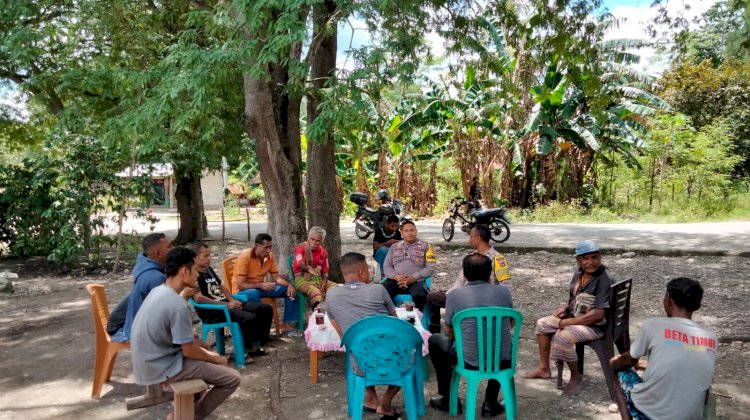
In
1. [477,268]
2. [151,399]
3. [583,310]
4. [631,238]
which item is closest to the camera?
[151,399]

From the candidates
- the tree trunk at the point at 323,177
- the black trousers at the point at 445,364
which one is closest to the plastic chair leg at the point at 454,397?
the black trousers at the point at 445,364

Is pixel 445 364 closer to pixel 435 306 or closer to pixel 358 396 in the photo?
pixel 358 396

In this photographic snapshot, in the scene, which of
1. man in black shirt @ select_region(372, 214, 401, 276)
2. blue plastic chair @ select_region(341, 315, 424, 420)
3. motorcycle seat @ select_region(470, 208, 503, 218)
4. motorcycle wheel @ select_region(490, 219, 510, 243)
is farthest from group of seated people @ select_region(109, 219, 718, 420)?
motorcycle wheel @ select_region(490, 219, 510, 243)

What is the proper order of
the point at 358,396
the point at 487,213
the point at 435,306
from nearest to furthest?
the point at 358,396 < the point at 435,306 < the point at 487,213

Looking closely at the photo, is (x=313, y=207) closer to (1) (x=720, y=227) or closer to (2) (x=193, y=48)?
(2) (x=193, y=48)

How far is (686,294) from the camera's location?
312cm

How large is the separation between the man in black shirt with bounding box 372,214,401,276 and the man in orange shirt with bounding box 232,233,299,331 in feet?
6.14

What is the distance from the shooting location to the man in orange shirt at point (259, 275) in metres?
6.02

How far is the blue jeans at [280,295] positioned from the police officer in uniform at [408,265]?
1092mm

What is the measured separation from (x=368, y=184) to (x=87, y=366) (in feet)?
54.7

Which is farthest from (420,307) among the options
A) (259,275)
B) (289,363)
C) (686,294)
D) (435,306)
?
(686,294)

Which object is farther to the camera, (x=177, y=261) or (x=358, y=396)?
(x=358, y=396)

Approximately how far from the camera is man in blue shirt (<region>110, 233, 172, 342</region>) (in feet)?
14.4

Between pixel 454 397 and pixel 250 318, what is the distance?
213cm
